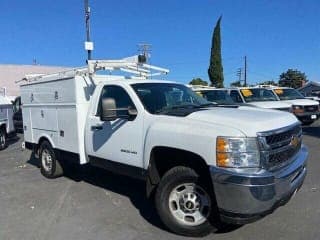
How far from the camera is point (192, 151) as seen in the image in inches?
185

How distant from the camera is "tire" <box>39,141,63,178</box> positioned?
8000mm

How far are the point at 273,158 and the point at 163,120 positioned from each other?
4.87 ft

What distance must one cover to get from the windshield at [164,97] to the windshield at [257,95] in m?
10.3

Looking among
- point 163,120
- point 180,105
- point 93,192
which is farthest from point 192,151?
point 93,192

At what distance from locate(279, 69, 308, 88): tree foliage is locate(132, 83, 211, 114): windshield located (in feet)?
258

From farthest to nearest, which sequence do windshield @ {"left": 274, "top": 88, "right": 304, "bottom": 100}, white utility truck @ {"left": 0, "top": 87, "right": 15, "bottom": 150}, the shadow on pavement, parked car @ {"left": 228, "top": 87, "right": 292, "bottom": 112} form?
1. windshield @ {"left": 274, "top": 88, "right": 304, "bottom": 100}
2. parked car @ {"left": 228, "top": 87, "right": 292, "bottom": 112}
3. white utility truck @ {"left": 0, "top": 87, "right": 15, "bottom": 150}
4. the shadow on pavement

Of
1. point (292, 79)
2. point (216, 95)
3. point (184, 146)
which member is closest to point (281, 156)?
point (184, 146)

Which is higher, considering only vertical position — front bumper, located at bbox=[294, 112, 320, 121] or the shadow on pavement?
front bumper, located at bbox=[294, 112, 320, 121]

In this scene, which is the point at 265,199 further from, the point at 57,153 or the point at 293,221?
the point at 57,153

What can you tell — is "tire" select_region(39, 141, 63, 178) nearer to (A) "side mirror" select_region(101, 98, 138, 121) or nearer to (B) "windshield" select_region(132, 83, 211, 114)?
(A) "side mirror" select_region(101, 98, 138, 121)

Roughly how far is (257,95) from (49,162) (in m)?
10.8

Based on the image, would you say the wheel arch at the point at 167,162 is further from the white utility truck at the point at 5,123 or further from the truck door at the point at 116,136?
the white utility truck at the point at 5,123

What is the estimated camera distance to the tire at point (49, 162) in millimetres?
8000

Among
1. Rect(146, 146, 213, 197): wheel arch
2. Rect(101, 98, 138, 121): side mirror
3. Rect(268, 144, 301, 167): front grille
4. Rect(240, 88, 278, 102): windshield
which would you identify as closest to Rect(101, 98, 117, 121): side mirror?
Rect(101, 98, 138, 121): side mirror
